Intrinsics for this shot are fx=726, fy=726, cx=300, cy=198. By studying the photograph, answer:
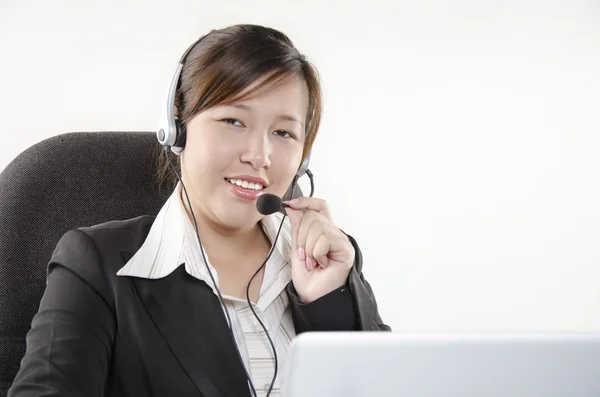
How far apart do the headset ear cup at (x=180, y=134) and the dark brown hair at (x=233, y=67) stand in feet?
0.04

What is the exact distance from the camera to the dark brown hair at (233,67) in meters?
1.28

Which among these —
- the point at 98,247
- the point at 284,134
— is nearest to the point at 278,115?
the point at 284,134

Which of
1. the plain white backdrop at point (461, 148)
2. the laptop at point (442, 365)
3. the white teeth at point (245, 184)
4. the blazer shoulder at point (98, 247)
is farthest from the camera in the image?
the plain white backdrop at point (461, 148)

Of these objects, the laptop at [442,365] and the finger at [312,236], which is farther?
the finger at [312,236]

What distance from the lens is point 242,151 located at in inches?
50.8

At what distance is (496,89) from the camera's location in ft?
7.69

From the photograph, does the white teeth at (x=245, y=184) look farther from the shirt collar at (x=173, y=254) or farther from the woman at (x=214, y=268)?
the shirt collar at (x=173, y=254)

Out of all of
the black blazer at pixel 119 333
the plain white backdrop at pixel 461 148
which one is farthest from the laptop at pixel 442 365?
the plain white backdrop at pixel 461 148

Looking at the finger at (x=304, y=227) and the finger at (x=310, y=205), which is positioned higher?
the finger at (x=310, y=205)

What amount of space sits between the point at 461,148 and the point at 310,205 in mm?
1062

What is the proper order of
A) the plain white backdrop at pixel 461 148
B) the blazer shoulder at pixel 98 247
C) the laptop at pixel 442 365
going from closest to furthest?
the laptop at pixel 442 365, the blazer shoulder at pixel 98 247, the plain white backdrop at pixel 461 148

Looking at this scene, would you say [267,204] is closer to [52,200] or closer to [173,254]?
[173,254]

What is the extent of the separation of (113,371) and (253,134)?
47cm

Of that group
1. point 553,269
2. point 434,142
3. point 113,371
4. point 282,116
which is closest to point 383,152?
point 434,142
